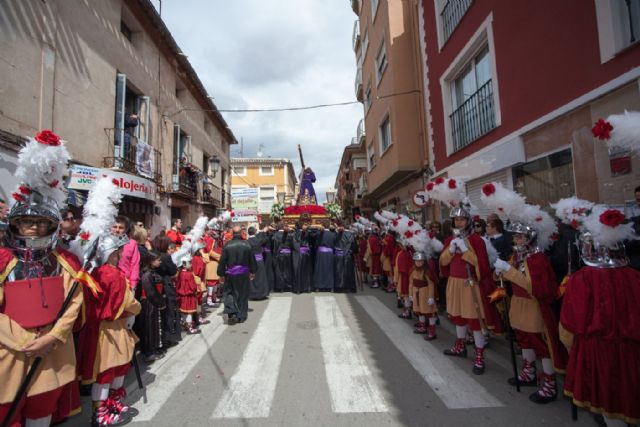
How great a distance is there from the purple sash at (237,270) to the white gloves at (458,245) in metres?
4.20

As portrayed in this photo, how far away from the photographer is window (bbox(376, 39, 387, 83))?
42.7 feet

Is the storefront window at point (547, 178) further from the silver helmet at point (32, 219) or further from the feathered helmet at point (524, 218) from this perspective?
the silver helmet at point (32, 219)

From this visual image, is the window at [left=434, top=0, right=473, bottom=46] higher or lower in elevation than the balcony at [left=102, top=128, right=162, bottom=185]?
higher

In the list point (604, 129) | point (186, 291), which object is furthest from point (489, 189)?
point (186, 291)

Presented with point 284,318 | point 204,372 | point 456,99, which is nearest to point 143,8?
point 456,99

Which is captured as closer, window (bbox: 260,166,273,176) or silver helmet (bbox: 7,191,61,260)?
silver helmet (bbox: 7,191,61,260)

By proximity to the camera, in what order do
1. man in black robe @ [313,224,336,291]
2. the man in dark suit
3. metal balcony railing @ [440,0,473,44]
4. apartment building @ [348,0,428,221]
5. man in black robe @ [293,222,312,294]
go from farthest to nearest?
apartment building @ [348,0,428,221]
man in black robe @ [313,224,336,291]
man in black robe @ [293,222,312,294]
metal balcony railing @ [440,0,473,44]
the man in dark suit

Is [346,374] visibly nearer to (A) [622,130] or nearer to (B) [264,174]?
(A) [622,130]

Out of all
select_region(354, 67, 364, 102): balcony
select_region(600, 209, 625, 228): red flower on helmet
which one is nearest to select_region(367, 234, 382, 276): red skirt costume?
select_region(600, 209, 625, 228): red flower on helmet

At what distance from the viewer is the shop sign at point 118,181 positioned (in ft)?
27.0

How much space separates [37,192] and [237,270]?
177 inches

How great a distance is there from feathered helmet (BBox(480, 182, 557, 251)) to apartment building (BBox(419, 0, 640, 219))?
4.77 ft

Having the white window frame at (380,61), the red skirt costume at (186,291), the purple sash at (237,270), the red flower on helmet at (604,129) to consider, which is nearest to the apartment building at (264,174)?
the white window frame at (380,61)

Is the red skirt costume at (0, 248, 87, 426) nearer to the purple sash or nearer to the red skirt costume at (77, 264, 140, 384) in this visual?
the red skirt costume at (77, 264, 140, 384)
